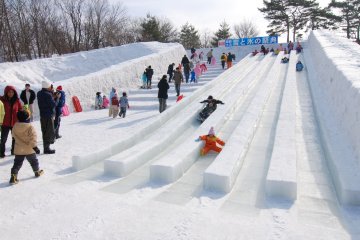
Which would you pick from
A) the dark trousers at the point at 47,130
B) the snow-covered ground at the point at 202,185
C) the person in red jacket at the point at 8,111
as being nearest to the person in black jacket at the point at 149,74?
the snow-covered ground at the point at 202,185

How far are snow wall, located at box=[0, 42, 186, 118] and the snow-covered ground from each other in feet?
20.8

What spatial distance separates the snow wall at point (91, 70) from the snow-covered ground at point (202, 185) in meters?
6.35

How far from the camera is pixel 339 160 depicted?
5.38 meters

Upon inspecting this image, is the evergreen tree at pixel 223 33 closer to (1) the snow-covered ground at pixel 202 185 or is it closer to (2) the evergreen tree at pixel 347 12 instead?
(2) the evergreen tree at pixel 347 12

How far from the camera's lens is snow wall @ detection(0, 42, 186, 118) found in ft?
49.2

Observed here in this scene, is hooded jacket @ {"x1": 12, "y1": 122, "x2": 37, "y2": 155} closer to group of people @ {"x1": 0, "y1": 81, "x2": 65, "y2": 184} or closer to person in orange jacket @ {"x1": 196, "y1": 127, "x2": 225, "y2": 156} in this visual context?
group of people @ {"x1": 0, "y1": 81, "x2": 65, "y2": 184}

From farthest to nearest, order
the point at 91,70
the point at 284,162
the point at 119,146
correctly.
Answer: the point at 91,70 → the point at 119,146 → the point at 284,162

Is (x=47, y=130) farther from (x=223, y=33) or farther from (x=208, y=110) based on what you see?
(x=223, y=33)

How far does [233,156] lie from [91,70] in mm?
18921

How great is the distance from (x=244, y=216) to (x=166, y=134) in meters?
3.88

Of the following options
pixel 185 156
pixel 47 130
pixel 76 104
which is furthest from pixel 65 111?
pixel 185 156

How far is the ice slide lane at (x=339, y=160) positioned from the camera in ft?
14.6

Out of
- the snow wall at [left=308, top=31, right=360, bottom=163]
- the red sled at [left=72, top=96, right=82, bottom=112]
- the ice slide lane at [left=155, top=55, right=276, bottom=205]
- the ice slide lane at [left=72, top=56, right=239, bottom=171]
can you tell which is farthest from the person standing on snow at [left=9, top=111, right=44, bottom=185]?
the red sled at [left=72, top=96, right=82, bottom=112]

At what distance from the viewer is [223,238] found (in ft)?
11.6
